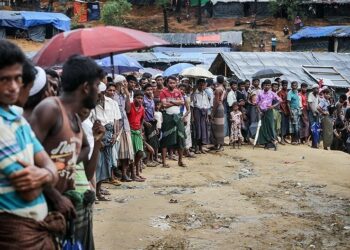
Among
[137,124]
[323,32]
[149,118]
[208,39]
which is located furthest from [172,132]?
[208,39]

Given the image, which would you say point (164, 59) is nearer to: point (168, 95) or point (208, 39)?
point (208, 39)

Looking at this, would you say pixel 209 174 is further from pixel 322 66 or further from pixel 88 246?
pixel 322 66

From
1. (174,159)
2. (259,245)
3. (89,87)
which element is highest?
(89,87)

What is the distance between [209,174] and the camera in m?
10.8

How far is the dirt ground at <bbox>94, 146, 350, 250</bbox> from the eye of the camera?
6.41 meters

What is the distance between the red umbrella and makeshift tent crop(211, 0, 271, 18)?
3654cm

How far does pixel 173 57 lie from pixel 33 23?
348 inches

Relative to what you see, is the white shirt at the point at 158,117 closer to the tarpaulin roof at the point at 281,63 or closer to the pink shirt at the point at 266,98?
the pink shirt at the point at 266,98

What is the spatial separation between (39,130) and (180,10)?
40.8 meters

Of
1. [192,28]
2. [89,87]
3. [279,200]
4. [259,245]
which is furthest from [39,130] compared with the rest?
[192,28]

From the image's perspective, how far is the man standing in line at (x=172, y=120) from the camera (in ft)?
36.8

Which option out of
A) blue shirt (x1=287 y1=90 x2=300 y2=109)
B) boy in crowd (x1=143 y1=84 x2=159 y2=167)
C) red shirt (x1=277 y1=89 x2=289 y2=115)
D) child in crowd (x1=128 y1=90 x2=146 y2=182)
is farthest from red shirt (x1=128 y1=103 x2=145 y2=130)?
blue shirt (x1=287 y1=90 x2=300 y2=109)

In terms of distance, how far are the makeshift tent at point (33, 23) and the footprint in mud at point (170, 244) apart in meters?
28.6

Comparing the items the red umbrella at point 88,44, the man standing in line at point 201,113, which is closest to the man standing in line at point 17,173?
the red umbrella at point 88,44
